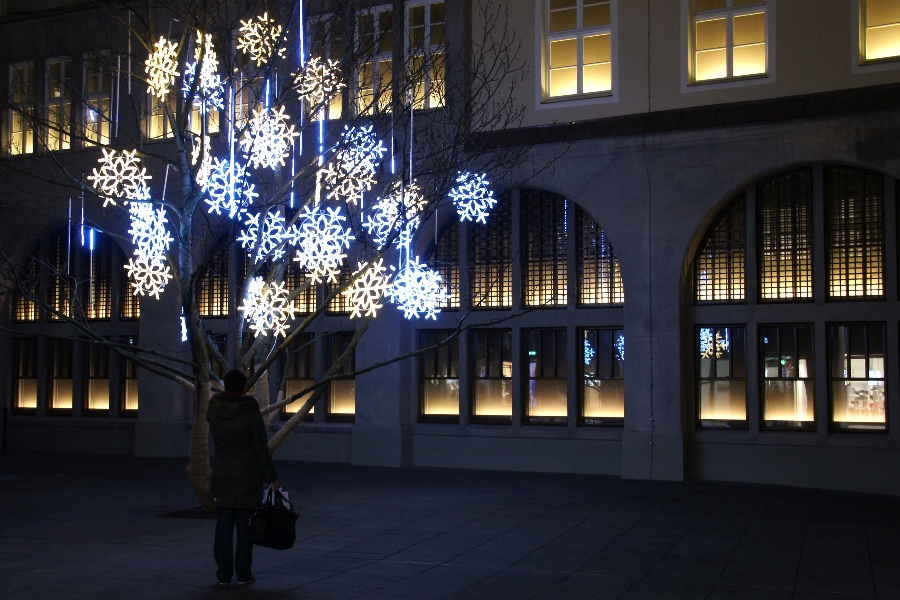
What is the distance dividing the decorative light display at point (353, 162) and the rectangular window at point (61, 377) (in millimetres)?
13570

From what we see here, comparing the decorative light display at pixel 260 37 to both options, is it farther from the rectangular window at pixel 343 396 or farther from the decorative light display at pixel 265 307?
the rectangular window at pixel 343 396

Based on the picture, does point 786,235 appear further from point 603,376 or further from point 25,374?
point 25,374

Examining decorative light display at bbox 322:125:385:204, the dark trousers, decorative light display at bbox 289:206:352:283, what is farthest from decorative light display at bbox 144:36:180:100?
the dark trousers

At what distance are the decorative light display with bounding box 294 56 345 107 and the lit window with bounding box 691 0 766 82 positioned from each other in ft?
25.0

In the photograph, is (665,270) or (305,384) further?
(305,384)

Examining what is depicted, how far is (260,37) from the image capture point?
13602 mm

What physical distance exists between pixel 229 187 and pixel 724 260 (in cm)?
956

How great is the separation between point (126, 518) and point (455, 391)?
8.58 m

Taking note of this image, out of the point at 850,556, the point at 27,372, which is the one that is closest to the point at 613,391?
the point at 850,556

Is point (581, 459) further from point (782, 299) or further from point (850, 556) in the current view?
point (850, 556)

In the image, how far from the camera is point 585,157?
63.1ft

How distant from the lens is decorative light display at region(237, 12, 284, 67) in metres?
13.5

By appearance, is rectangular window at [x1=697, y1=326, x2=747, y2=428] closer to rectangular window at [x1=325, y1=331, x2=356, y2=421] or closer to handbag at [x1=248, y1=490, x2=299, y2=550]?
rectangular window at [x1=325, y1=331, x2=356, y2=421]

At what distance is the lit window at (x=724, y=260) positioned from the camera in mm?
18531
